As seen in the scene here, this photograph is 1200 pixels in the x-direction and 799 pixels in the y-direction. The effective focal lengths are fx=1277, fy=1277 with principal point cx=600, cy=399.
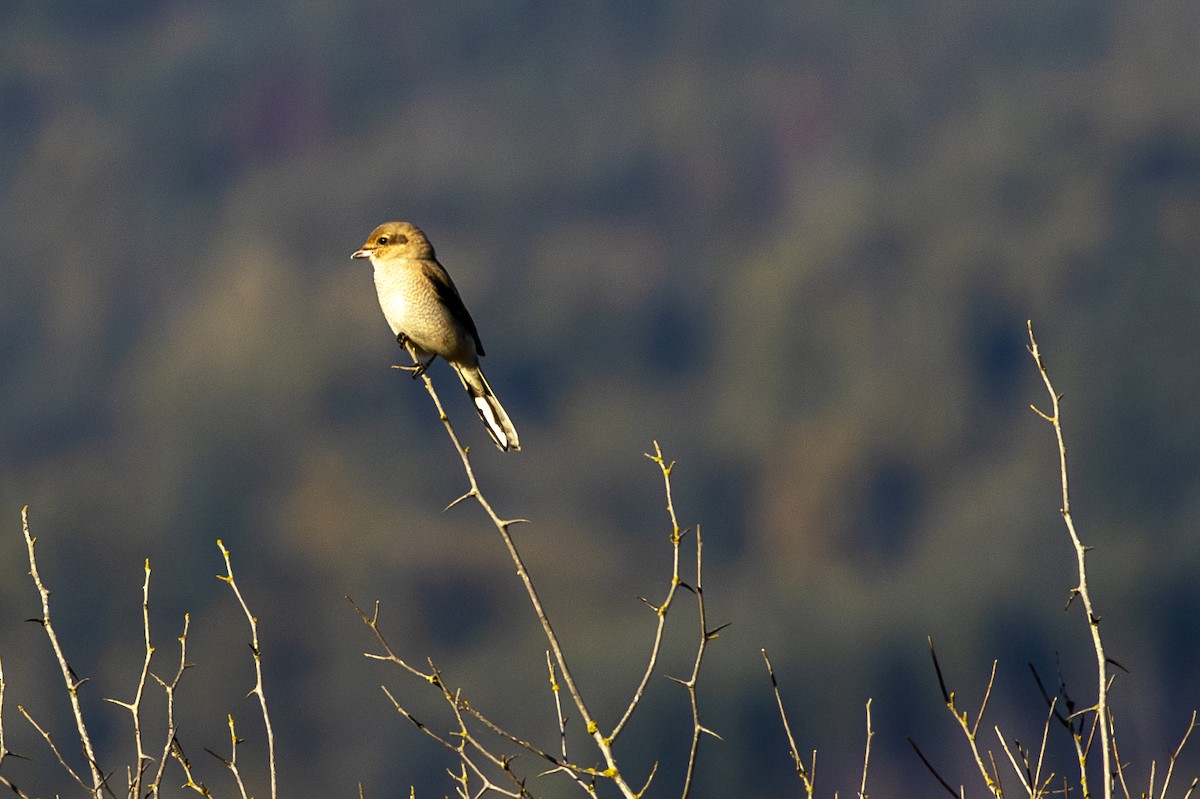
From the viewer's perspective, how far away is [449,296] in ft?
22.0

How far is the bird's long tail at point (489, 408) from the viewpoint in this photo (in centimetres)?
659

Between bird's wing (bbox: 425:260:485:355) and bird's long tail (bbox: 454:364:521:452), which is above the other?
bird's wing (bbox: 425:260:485:355)

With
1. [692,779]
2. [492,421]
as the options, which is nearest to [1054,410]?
[692,779]

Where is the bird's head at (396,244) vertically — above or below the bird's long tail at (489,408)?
above

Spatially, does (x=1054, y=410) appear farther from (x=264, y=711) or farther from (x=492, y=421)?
(x=492, y=421)

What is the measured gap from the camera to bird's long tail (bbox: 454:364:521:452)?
6.59 m

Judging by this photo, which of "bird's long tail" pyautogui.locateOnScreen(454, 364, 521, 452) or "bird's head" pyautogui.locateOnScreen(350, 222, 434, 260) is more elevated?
"bird's head" pyautogui.locateOnScreen(350, 222, 434, 260)

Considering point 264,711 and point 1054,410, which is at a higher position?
point 1054,410

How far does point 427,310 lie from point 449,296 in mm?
169

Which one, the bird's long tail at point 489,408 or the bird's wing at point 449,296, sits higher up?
the bird's wing at point 449,296

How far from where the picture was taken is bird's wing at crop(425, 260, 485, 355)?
6.67 m

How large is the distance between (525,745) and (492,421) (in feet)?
11.1

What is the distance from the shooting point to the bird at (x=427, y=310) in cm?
658

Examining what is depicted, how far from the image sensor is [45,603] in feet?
11.8
